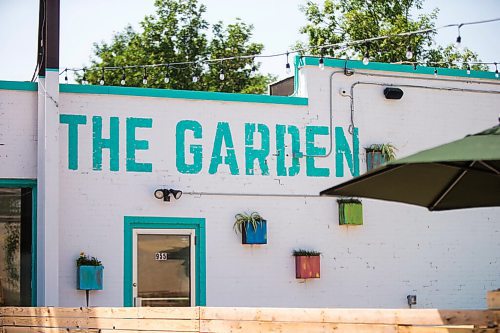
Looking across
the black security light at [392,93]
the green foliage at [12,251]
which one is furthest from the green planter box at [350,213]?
the green foliage at [12,251]

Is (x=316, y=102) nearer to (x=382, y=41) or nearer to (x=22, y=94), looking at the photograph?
(x=22, y=94)

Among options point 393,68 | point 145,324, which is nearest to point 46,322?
point 145,324

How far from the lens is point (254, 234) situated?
45.7 ft

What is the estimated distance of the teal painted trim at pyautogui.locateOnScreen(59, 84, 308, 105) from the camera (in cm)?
1362

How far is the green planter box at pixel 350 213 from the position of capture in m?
14.5

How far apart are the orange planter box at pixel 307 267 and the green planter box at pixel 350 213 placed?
29.2 inches

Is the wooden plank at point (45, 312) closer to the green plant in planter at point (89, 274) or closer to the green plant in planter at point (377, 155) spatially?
the green plant in planter at point (89, 274)

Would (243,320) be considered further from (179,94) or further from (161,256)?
(179,94)

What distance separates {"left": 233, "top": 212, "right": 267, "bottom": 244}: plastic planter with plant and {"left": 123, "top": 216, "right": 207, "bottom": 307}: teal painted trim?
0.53 metres

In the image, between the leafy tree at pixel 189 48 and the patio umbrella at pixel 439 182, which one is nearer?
the patio umbrella at pixel 439 182

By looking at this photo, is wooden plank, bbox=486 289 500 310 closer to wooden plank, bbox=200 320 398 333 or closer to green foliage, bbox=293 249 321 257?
wooden plank, bbox=200 320 398 333

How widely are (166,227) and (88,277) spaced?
134 cm

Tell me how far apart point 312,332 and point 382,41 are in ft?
68.1

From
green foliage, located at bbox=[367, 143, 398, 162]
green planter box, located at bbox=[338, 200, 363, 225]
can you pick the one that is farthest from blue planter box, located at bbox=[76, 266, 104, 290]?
green foliage, located at bbox=[367, 143, 398, 162]
